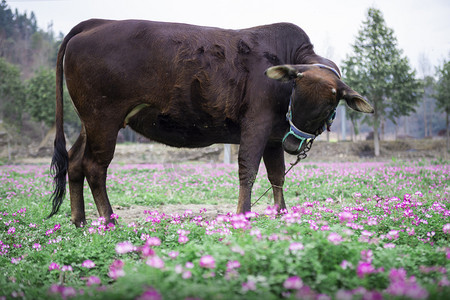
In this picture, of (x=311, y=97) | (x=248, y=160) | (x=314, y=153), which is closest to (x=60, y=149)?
(x=248, y=160)

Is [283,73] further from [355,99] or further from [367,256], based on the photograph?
[367,256]

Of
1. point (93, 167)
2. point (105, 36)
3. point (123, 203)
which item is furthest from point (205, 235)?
point (123, 203)

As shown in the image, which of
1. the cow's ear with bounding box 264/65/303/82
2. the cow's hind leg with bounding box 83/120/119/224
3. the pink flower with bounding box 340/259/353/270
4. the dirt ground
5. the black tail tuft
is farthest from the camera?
the dirt ground

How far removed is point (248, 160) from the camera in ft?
12.6

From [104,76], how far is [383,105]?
3161 centimetres

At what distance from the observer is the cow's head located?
3654 mm

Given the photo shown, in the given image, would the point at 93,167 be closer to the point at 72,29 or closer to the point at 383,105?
the point at 72,29

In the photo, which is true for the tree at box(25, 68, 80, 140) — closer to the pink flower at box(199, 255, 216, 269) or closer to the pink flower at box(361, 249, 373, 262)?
the pink flower at box(199, 255, 216, 269)

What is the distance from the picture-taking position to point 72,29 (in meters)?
4.28

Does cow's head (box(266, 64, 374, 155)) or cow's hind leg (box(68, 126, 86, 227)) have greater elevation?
cow's head (box(266, 64, 374, 155))

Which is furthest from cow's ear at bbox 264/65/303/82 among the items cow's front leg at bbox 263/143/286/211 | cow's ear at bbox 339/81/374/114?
cow's front leg at bbox 263/143/286/211

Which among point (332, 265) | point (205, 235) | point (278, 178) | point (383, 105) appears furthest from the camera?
point (383, 105)

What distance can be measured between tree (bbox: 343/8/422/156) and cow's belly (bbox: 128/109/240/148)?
28003mm

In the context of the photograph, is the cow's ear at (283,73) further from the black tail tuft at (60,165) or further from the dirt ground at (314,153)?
the dirt ground at (314,153)
